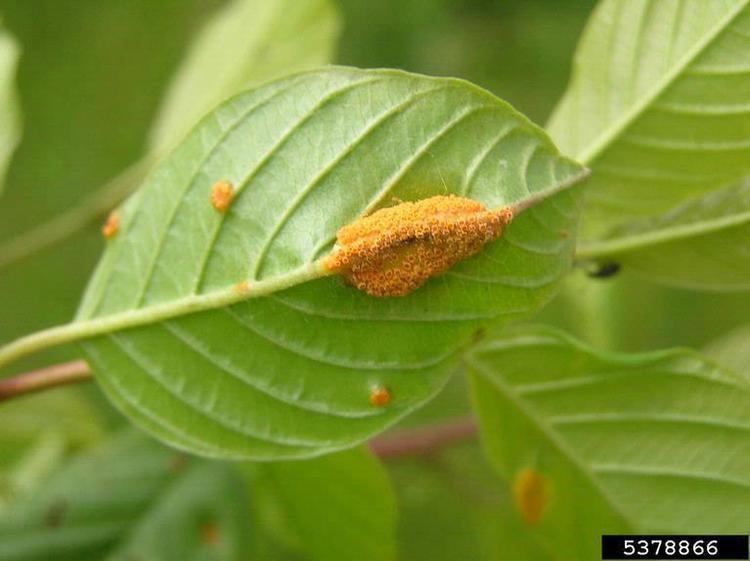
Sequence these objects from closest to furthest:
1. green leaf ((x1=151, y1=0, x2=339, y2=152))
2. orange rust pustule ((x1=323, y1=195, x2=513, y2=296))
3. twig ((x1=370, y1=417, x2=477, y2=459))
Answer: orange rust pustule ((x1=323, y1=195, x2=513, y2=296)) → green leaf ((x1=151, y1=0, x2=339, y2=152)) → twig ((x1=370, y1=417, x2=477, y2=459))

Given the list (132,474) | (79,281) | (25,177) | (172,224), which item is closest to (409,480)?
(132,474)

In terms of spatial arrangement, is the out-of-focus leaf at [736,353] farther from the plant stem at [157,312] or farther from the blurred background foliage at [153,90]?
the blurred background foliage at [153,90]

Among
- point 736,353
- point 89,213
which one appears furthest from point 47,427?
point 736,353

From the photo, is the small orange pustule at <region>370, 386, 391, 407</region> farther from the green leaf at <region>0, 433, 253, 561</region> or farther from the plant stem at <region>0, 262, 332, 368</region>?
the green leaf at <region>0, 433, 253, 561</region>

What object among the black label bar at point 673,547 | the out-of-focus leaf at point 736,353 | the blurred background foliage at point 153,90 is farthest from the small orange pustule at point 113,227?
the blurred background foliage at point 153,90

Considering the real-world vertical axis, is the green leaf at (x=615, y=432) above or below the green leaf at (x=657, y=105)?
below

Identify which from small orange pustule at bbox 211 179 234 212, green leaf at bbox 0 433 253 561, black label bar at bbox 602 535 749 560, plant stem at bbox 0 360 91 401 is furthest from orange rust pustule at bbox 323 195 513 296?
green leaf at bbox 0 433 253 561

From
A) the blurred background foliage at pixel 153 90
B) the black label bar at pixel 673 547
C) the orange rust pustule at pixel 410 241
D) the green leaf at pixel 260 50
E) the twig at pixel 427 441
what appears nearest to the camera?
the orange rust pustule at pixel 410 241

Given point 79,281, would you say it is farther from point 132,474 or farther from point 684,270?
point 684,270
